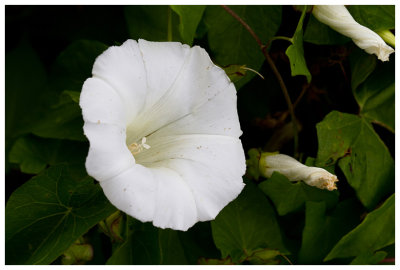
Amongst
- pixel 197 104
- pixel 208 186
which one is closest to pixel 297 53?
pixel 197 104

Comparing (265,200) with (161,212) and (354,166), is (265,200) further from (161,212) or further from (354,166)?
(161,212)

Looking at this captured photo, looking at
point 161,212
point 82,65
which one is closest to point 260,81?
point 82,65

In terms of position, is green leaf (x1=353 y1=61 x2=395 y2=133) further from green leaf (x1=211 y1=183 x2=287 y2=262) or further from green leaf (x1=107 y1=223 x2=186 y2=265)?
green leaf (x1=107 y1=223 x2=186 y2=265)

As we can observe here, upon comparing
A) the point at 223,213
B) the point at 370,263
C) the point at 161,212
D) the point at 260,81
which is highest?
the point at 260,81

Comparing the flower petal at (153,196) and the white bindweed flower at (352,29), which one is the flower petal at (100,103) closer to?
the flower petal at (153,196)

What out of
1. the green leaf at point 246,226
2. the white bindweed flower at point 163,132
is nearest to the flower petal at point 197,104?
the white bindweed flower at point 163,132

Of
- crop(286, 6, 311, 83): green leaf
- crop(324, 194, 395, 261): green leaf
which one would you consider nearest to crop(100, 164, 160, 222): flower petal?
crop(286, 6, 311, 83): green leaf

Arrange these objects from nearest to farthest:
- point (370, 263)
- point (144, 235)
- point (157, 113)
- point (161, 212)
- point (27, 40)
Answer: point (161, 212), point (157, 113), point (144, 235), point (370, 263), point (27, 40)
